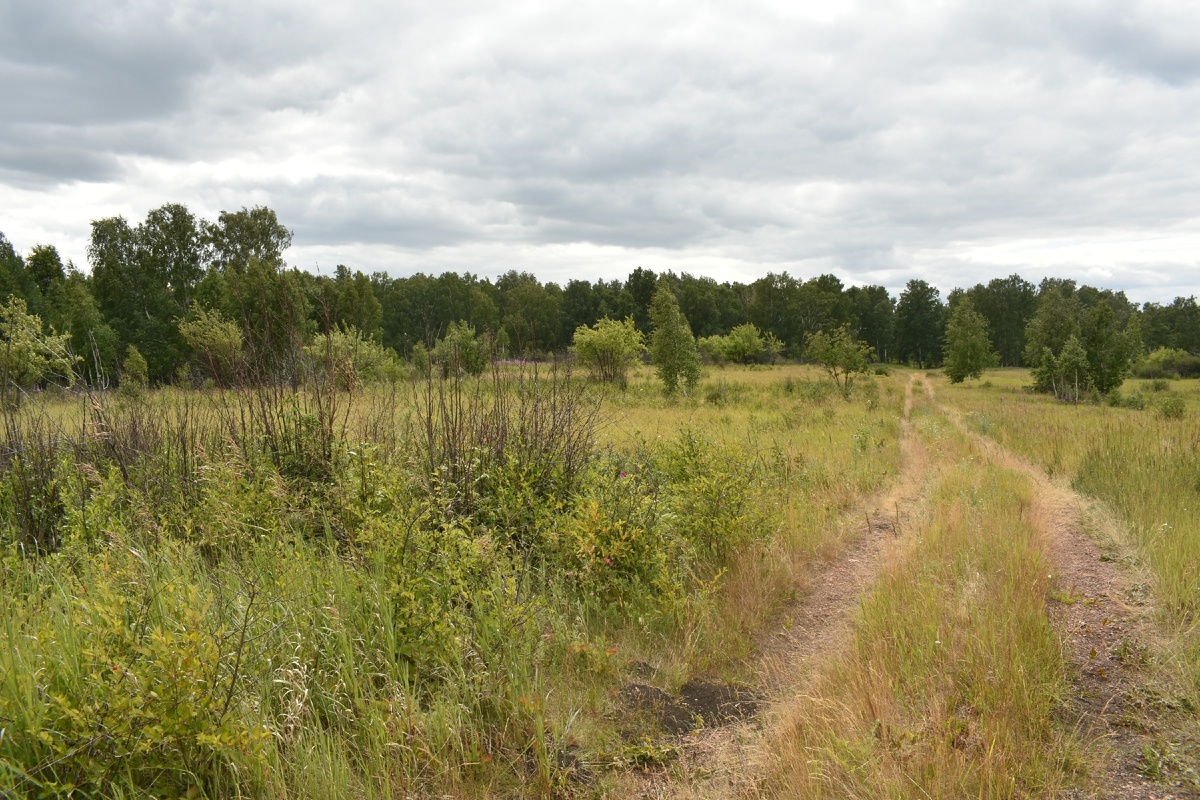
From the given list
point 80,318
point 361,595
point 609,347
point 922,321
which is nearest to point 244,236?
point 80,318

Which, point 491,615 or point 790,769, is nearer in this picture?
point 790,769

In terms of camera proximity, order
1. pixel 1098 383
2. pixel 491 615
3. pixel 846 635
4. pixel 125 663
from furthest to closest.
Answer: pixel 1098 383 → pixel 846 635 → pixel 491 615 → pixel 125 663

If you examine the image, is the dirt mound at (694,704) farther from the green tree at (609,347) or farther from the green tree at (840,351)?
the green tree at (840,351)

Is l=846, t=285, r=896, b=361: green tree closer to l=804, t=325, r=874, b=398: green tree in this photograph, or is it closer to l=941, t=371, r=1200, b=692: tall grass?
l=804, t=325, r=874, b=398: green tree

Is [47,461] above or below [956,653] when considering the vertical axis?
above

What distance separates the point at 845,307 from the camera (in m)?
90.8

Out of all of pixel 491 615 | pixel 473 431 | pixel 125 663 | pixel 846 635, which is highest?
pixel 473 431

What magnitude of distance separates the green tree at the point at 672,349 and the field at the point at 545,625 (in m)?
20.2

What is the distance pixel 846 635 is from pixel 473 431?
3.88 metres

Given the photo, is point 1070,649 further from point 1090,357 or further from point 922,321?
point 922,321

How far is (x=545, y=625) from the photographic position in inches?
174

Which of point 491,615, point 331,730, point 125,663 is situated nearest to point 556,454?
point 491,615

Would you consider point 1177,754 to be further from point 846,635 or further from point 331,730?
point 331,730

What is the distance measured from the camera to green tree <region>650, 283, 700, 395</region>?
2816cm
